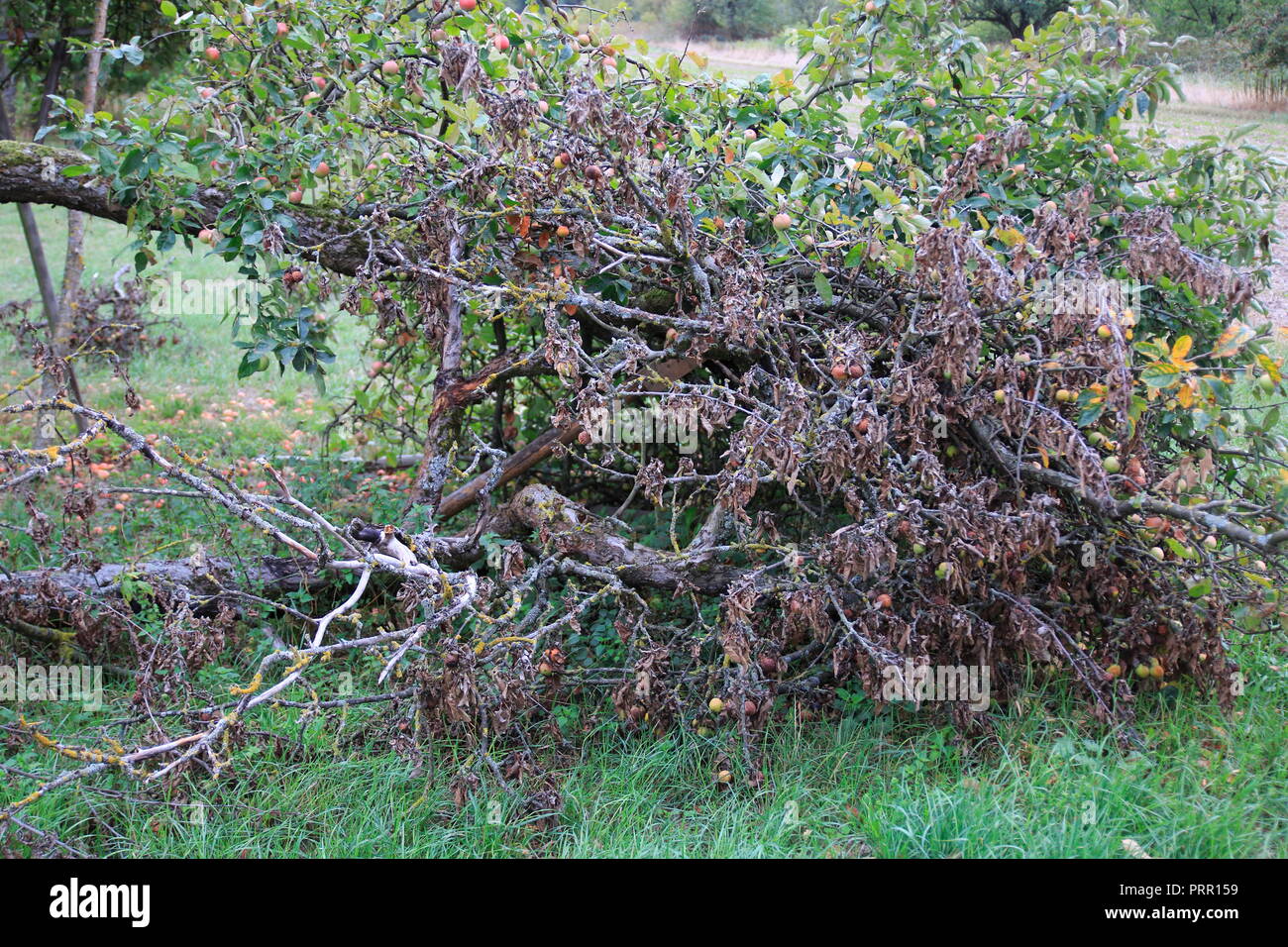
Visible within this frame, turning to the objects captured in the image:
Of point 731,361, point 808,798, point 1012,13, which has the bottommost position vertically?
point 808,798

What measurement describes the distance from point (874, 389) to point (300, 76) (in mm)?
2602

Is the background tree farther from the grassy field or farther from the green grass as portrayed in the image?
the green grass

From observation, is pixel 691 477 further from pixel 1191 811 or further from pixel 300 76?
pixel 300 76

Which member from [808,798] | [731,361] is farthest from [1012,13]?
[808,798]

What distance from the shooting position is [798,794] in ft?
9.41

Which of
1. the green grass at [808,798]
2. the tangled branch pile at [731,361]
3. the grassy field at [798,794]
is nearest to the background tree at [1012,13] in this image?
the tangled branch pile at [731,361]

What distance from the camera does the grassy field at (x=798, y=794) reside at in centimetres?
259

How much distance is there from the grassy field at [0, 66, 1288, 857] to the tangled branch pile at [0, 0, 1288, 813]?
0.41ft

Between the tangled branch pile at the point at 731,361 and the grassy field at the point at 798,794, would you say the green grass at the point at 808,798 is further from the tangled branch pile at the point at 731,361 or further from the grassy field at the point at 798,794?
the tangled branch pile at the point at 731,361

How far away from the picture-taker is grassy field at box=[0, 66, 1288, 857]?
2.59 meters

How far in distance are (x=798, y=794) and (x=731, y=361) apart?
5.56 ft

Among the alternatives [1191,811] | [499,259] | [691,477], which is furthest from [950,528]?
[499,259]

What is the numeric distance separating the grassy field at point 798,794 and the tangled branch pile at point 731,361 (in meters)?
0.12

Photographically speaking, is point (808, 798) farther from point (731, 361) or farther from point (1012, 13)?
point (1012, 13)
